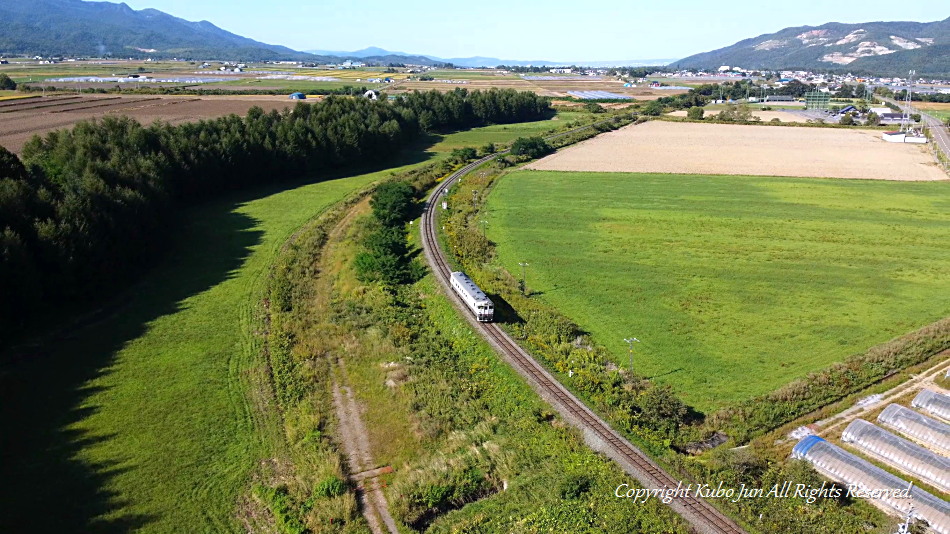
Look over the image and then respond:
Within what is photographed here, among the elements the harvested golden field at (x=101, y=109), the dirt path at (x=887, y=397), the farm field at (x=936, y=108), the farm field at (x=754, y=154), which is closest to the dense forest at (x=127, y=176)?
the harvested golden field at (x=101, y=109)

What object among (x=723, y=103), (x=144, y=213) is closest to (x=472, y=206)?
(x=144, y=213)

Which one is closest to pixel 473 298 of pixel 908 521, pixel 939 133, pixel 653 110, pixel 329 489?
pixel 329 489

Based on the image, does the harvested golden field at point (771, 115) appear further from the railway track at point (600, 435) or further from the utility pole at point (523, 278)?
the railway track at point (600, 435)

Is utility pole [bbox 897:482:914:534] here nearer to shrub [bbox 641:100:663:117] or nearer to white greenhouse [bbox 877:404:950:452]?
white greenhouse [bbox 877:404:950:452]

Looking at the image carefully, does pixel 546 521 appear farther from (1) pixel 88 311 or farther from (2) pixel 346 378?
(1) pixel 88 311

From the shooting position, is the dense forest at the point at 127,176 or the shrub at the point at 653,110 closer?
the dense forest at the point at 127,176

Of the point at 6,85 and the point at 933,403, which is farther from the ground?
the point at 6,85

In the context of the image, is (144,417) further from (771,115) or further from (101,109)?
(771,115)
